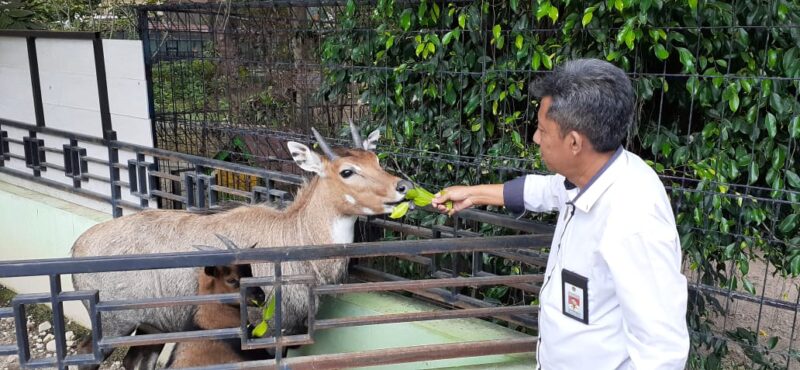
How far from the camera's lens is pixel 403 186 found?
12.5ft

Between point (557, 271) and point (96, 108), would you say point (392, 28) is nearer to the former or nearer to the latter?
point (557, 271)

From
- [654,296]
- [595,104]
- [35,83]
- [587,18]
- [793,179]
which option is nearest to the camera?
[654,296]

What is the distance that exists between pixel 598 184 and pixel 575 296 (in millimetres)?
384

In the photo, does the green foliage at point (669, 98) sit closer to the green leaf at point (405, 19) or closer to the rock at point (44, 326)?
the green leaf at point (405, 19)

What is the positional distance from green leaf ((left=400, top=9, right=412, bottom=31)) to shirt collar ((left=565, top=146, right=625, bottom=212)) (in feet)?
8.58

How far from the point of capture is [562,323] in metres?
2.19

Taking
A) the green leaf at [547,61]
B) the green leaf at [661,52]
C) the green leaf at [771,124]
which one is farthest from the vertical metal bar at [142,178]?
the green leaf at [771,124]

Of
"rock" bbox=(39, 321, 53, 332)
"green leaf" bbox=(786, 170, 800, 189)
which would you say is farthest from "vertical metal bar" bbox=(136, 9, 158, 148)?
"green leaf" bbox=(786, 170, 800, 189)

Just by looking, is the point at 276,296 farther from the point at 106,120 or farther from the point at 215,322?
the point at 106,120

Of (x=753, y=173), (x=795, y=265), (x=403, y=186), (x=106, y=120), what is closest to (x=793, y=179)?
(x=753, y=173)

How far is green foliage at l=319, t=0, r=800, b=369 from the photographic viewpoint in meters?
3.31

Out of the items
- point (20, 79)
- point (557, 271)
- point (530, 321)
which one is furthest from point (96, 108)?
point (557, 271)

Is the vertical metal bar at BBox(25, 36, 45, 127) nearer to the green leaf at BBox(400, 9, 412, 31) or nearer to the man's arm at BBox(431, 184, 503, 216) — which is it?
the green leaf at BBox(400, 9, 412, 31)

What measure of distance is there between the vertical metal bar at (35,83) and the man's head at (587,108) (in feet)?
22.8
